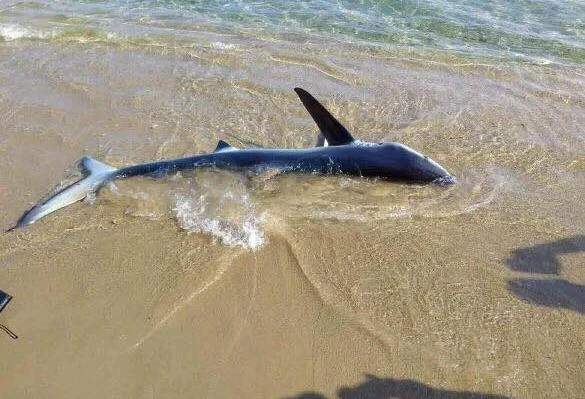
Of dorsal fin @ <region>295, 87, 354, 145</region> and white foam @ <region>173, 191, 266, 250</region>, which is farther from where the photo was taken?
dorsal fin @ <region>295, 87, 354, 145</region>

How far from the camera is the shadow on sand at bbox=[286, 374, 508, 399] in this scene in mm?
3480

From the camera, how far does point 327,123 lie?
584 centimetres

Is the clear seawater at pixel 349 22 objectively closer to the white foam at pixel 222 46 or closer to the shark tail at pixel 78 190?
the white foam at pixel 222 46

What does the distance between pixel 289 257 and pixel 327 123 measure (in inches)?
74.2

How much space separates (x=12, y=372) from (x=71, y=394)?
0.49 metres

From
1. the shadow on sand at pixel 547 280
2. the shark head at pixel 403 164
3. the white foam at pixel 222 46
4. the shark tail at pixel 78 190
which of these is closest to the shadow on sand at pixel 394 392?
the shadow on sand at pixel 547 280

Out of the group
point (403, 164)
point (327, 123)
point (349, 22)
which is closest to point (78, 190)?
point (327, 123)

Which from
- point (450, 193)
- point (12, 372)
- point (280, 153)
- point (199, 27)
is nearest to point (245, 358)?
point (12, 372)

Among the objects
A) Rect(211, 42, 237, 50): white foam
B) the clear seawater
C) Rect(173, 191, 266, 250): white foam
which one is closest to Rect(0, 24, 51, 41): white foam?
the clear seawater

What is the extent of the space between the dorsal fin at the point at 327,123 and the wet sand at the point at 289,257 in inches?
19.9

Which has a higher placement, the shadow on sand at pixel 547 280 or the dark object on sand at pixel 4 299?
the shadow on sand at pixel 547 280

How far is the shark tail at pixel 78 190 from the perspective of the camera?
496cm

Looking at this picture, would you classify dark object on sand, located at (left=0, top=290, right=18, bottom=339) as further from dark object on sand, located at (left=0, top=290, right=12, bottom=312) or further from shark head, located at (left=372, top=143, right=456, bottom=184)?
shark head, located at (left=372, top=143, right=456, bottom=184)

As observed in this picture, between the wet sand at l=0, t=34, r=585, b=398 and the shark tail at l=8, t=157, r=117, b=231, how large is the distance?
105mm
